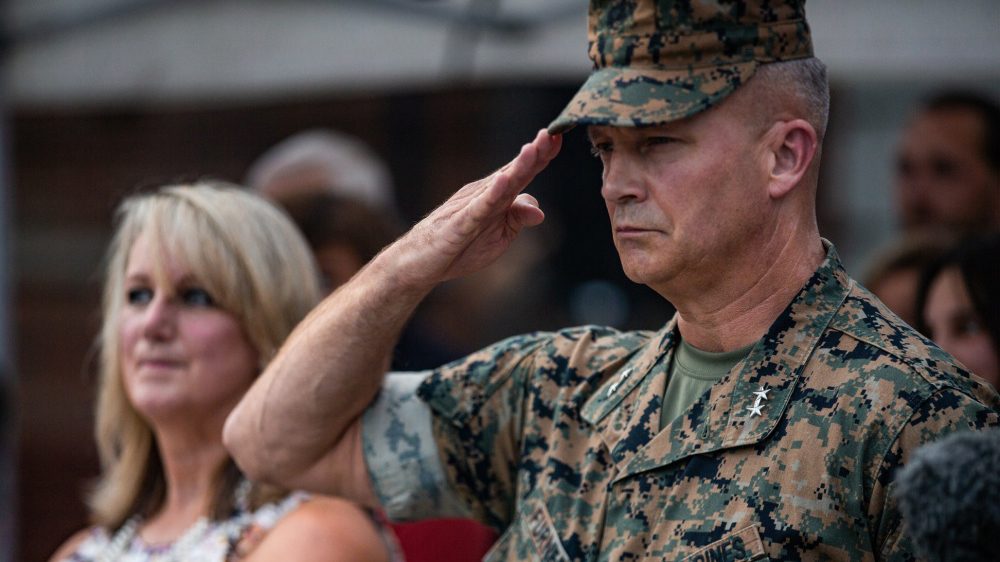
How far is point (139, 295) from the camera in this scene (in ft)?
9.55

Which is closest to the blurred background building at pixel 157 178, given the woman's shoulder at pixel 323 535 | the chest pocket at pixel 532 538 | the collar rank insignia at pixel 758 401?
the woman's shoulder at pixel 323 535

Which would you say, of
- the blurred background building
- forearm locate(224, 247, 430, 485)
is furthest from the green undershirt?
the blurred background building

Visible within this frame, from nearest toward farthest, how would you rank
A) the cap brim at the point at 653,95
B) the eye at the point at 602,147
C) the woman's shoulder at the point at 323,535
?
the cap brim at the point at 653,95 → the eye at the point at 602,147 → the woman's shoulder at the point at 323,535

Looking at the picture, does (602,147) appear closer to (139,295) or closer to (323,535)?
(323,535)

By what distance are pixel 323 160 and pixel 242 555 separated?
6.60 feet

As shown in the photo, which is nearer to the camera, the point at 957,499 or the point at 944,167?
the point at 957,499

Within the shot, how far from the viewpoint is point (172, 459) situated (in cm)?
294

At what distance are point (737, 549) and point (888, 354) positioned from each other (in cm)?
34

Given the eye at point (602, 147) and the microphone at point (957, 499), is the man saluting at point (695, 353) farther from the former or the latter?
the microphone at point (957, 499)

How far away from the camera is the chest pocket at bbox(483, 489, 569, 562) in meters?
1.98

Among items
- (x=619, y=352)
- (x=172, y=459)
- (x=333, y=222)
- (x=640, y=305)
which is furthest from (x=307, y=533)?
(x=640, y=305)

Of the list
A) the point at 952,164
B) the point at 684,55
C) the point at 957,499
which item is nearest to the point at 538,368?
the point at 684,55

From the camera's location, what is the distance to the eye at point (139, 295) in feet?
9.49

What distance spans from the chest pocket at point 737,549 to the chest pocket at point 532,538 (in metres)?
0.27
